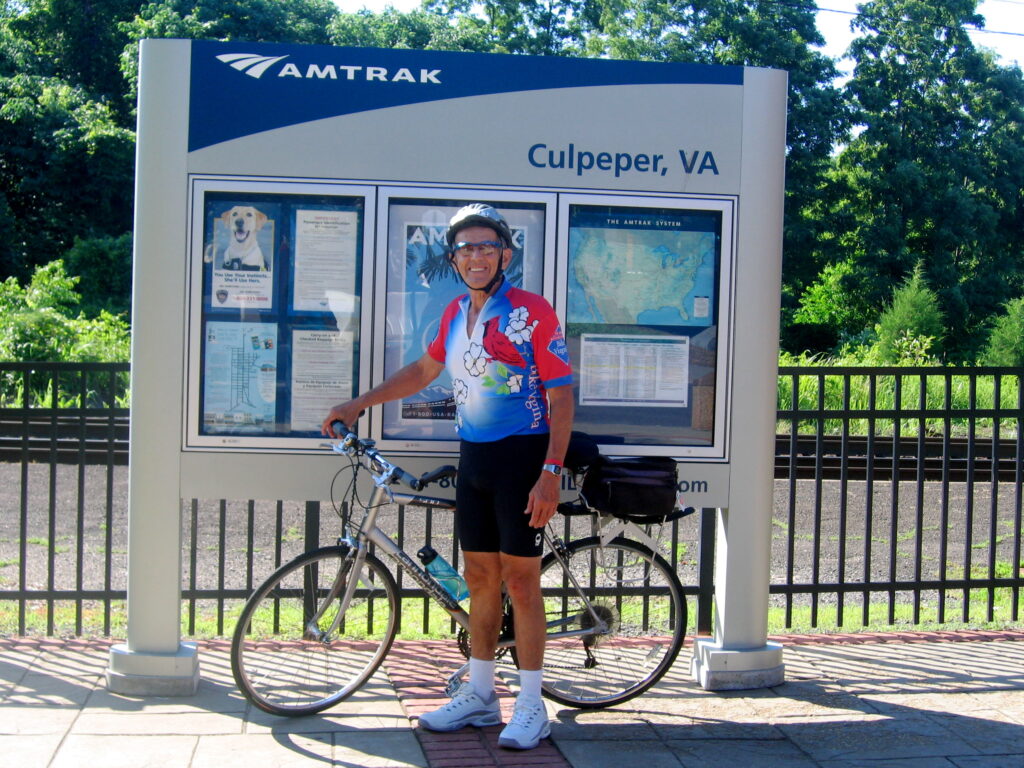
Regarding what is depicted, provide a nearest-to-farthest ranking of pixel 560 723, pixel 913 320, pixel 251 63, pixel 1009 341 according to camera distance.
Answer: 1. pixel 560 723
2. pixel 251 63
3. pixel 1009 341
4. pixel 913 320

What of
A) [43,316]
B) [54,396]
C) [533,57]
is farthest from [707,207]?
[43,316]

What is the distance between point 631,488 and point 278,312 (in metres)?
1.69

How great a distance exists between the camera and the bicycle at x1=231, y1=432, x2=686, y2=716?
4.53 meters

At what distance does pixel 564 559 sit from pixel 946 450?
2.61m

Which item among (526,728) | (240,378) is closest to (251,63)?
(240,378)

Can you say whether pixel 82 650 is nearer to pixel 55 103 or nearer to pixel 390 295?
pixel 390 295

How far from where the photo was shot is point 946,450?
6184 mm

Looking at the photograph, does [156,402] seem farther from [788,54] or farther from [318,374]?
[788,54]

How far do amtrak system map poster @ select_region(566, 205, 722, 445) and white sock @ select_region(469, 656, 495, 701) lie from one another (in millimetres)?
1122

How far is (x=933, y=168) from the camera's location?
Result: 4222 centimetres

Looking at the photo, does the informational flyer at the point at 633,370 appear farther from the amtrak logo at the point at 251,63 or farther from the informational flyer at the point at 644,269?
the amtrak logo at the point at 251,63

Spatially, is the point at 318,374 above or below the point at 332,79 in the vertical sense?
below

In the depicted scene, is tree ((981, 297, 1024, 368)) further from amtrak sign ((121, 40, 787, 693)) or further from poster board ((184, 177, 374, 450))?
poster board ((184, 177, 374, 450))

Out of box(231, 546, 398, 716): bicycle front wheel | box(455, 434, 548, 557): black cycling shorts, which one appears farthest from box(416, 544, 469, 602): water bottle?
box(455, 434, 548, 557): black cycling shorts
